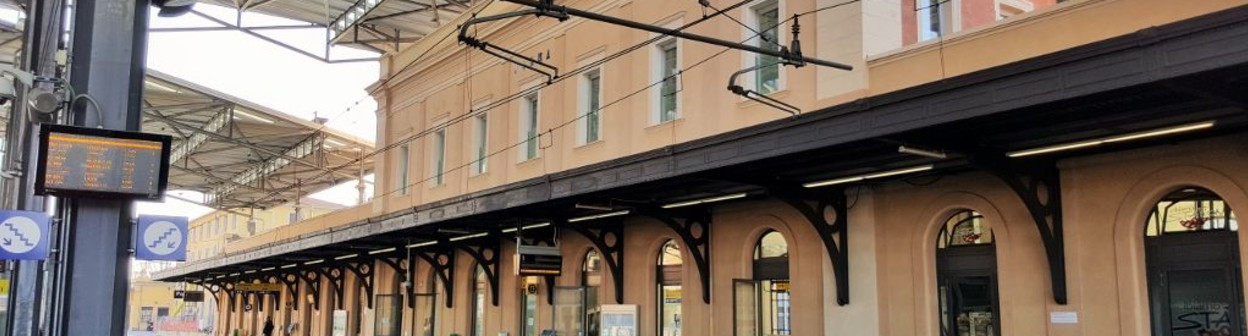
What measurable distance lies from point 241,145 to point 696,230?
77.3 ft

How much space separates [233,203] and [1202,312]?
153ft

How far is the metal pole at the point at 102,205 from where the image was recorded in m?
8.27

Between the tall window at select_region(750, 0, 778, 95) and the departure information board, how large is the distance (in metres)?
8.97

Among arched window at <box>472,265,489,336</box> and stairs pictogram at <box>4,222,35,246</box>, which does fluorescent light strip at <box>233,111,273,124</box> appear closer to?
arched window at <box>472,265,489,336</box>

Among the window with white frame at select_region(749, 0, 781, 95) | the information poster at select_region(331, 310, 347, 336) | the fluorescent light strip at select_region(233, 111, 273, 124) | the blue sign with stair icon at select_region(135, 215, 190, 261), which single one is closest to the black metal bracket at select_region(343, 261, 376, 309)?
the information poster at select_region(331, 310, 347, 336)

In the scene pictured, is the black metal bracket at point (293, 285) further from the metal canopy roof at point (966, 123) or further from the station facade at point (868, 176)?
the metal canopy roof at point (966, 123)

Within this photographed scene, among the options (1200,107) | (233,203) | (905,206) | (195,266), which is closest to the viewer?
(1200,107)

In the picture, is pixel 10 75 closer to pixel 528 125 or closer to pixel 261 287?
pixel 528 125

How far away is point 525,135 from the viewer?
2128cm

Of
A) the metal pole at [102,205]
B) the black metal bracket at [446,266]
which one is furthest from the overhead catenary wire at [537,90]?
the metal pole at [102,205]

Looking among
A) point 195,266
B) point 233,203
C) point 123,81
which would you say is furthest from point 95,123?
point 233,203

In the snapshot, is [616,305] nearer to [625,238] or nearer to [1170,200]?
[625,238]

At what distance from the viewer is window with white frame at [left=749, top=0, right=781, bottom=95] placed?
15164 mm

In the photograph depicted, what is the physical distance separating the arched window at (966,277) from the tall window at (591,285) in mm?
7730
